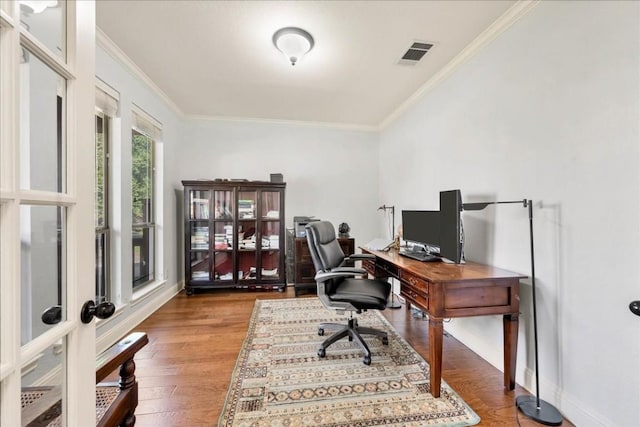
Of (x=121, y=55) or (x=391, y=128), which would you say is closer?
(x=121, y=55)

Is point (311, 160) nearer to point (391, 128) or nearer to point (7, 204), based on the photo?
point (391, 128)

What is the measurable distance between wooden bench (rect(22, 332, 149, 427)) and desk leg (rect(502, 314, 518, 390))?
202cm

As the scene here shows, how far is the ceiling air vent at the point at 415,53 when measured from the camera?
2.23 m

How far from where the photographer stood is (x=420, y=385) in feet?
5.79

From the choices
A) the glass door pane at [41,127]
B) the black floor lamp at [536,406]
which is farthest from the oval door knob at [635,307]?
the glass door pane at [41,127]

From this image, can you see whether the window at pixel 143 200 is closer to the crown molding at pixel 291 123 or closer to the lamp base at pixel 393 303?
the crown molding at pixel 291 123

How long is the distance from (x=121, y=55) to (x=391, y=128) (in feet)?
10.4

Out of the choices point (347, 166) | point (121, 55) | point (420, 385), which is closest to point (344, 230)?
point (347, 166)

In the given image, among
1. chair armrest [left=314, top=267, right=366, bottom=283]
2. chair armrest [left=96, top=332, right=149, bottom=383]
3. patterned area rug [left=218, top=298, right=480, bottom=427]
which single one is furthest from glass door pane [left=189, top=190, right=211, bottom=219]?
chair armrest [left=96, top=332, right=149, bottom=383]

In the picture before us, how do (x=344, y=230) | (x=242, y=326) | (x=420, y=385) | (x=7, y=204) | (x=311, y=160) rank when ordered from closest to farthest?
(x=7, y=204) → (x=420, y=385) → (x=242, y=326) → (x=344, y=230) → (x=311, y=160)

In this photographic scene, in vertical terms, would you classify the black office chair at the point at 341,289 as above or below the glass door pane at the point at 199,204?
below

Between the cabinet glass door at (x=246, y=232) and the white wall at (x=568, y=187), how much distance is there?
2.63 meters

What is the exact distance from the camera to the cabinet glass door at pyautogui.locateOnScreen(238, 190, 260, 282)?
3.76 m

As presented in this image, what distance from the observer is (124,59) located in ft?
8.01
